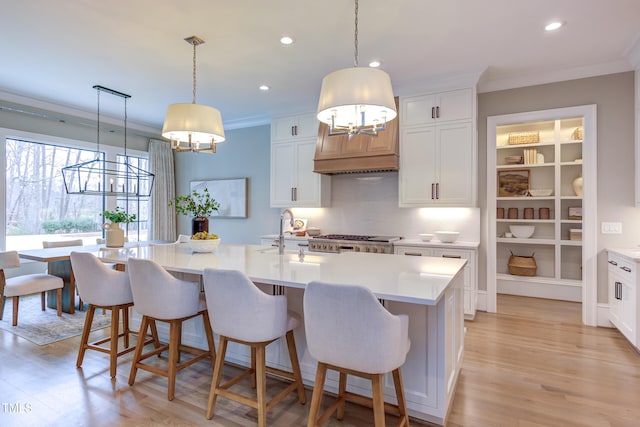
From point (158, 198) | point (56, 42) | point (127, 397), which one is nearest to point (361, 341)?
point (127, 397)

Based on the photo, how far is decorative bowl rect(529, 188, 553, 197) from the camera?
5.08m

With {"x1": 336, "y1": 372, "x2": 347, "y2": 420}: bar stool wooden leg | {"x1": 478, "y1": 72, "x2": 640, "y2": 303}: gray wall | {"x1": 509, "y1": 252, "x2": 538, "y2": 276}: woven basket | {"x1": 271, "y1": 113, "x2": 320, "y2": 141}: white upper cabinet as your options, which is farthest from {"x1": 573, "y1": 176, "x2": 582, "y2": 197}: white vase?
{"x1": 336, "y1": 372, "x2": 347, "y2": 420}: bar stool wooden leg

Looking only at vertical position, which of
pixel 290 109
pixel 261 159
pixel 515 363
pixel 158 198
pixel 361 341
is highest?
pixel 290 109

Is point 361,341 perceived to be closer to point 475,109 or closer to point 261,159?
point 475,109

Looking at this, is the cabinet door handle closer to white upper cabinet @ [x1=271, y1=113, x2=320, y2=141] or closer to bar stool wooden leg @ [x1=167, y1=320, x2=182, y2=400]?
white upper cabinet @ [x1=271, y1=113, x2=320, y2=141]

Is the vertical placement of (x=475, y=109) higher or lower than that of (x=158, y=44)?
lower

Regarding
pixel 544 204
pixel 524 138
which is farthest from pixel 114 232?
pixel 544 204

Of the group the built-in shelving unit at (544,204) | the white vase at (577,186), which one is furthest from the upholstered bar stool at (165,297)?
the white vase at (577,186)

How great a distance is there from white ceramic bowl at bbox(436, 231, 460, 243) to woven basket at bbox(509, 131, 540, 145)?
7.31 ft

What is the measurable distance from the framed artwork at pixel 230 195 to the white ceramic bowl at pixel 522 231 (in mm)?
4420

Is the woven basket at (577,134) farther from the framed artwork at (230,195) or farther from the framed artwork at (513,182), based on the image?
the framed artwork at (230,195)

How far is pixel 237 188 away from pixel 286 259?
3.74 meters

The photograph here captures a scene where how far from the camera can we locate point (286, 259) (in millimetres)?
2629

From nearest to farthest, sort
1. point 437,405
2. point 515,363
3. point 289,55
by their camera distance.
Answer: point 437,405, point 515,363, point 289,55
